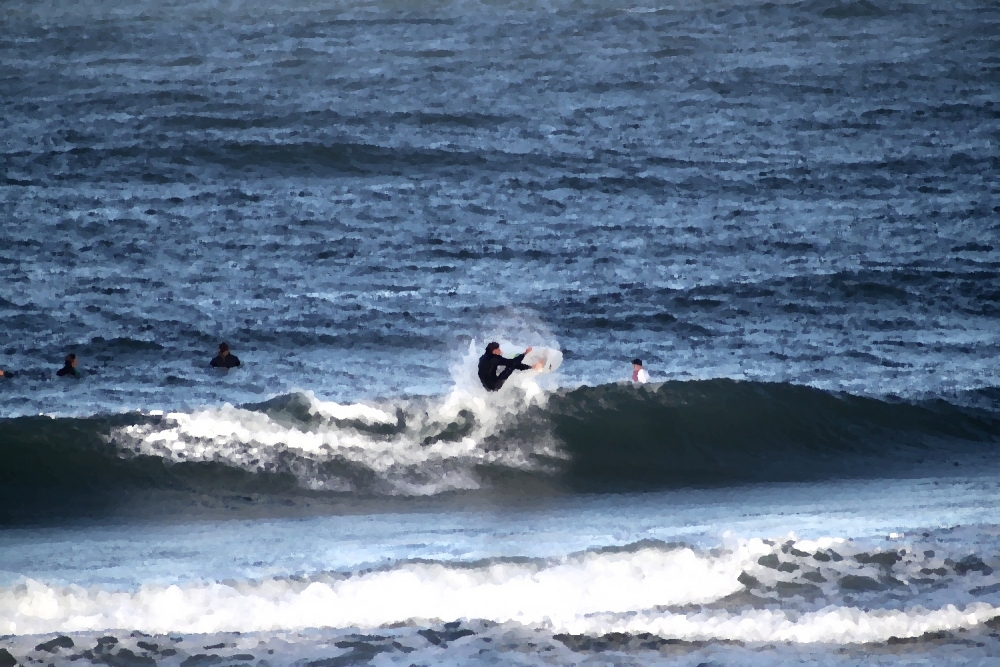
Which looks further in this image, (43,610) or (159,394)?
(159,394)

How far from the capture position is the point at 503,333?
73.4 feet

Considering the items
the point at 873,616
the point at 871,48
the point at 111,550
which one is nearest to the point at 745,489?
the point at 873,616

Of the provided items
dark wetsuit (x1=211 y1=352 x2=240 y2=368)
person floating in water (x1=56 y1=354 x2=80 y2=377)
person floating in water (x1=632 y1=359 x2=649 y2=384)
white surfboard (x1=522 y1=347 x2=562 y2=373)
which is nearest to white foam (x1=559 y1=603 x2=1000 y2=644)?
white surfboard (x1=522 y1=347 x2=562 y2=373)

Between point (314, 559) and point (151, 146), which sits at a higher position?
point (151, 146)

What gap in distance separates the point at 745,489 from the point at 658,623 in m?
6.30

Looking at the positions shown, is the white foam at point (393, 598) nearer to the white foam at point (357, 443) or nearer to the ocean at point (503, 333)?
the ocean at point (503, 333)

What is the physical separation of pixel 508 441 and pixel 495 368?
984 mm

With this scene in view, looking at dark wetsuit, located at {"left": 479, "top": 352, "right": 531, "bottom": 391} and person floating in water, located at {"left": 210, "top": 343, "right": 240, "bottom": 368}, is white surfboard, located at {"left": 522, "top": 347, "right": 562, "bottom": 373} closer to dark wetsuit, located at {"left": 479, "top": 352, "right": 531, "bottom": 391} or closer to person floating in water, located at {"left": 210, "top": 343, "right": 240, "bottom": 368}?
dark wetsuit, located at {"left": 479, "top": 352, "right": 531, "bottom": 391}

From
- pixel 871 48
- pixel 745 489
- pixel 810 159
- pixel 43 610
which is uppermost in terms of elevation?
pixel 871 48

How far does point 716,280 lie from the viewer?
947 inches

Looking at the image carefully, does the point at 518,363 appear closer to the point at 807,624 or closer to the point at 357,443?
the point at 357,443

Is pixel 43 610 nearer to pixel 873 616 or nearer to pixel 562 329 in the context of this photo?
pixel 873 616

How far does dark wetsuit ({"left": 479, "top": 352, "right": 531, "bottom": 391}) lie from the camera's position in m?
16.4

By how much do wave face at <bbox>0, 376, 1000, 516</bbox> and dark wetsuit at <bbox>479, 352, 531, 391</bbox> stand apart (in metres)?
0.44
